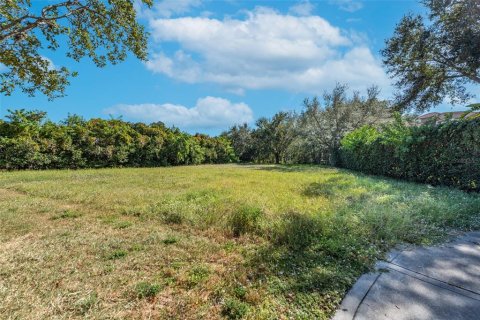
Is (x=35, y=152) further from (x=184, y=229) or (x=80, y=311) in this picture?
(x=80, y=311)

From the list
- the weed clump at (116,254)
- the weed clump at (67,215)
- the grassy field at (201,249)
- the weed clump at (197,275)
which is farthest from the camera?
the weed clump at (67,215)

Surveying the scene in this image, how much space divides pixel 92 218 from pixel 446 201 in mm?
7621

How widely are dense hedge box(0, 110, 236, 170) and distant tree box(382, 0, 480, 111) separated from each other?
15.7m

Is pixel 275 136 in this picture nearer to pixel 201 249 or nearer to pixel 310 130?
pixel 310 130

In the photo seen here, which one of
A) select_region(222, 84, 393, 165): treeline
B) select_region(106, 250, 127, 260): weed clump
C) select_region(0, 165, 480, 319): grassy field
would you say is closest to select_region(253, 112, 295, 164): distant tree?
select_region(222, 84, 393, 165): treeline

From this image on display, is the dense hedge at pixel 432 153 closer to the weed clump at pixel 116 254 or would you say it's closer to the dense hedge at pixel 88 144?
the weed clump at pixel 116 254

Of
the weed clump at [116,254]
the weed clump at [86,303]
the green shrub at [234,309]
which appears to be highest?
the weed clump at [116,254]

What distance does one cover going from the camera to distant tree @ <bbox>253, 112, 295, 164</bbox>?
27.1m

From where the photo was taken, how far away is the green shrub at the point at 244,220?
13.5ft

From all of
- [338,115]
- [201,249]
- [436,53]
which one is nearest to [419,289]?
[201,249]

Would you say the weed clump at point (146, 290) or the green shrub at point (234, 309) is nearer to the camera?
the green shrub at point (234, 309)

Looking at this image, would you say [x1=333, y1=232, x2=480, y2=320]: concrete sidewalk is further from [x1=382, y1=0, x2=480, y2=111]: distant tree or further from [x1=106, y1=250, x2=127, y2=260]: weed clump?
[x1=382, y1=0, x2=480, y2=111]: distant tree

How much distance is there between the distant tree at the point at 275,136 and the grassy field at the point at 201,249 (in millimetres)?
21277

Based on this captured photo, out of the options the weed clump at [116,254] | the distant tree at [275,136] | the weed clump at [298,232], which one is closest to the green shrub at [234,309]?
the weed clump at [298,232]
